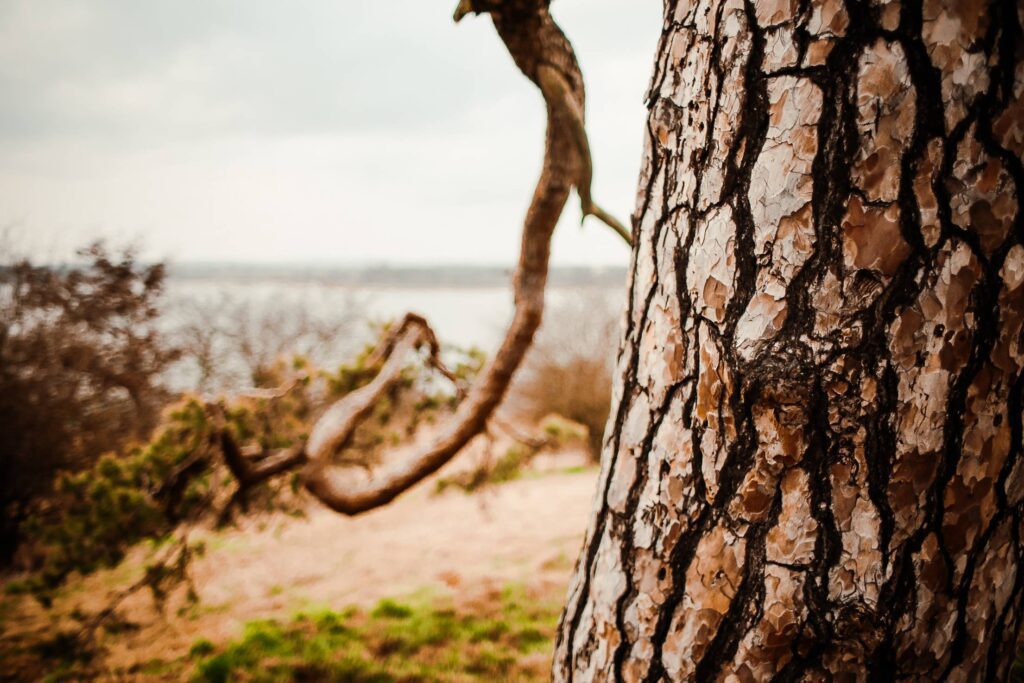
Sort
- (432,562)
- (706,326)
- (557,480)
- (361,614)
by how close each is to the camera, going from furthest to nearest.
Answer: (557,480) → (432,562) → (361,614) → (706,326)

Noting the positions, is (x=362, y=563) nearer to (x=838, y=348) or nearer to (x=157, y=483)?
(x=157, y=483)

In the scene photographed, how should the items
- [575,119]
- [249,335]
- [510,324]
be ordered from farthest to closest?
[249,335] < [510,324] < [575,119]

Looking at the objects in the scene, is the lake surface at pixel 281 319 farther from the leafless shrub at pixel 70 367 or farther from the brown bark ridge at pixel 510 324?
the brown bark ridge at pixel 510 324

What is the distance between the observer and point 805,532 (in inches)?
29.1

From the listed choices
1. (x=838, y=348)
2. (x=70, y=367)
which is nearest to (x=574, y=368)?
(x=70, y=367)

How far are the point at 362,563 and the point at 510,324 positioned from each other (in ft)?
17.4

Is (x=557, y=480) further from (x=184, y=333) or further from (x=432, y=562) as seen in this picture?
(x=184, y=333)

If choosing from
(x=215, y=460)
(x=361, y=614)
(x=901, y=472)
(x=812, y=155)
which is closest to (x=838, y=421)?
(x=901, y=472)

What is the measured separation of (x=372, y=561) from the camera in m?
6.81

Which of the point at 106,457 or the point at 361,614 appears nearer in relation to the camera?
the point at 106,457

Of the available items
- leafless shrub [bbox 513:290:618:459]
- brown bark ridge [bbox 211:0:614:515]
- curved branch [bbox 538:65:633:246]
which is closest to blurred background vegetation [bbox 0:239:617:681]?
brown bark ridge [bbox 211:0:614:515]

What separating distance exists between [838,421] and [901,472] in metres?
0.10

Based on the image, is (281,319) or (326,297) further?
(326,297)

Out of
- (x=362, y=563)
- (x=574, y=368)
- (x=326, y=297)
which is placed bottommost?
(x=362, y=563)
